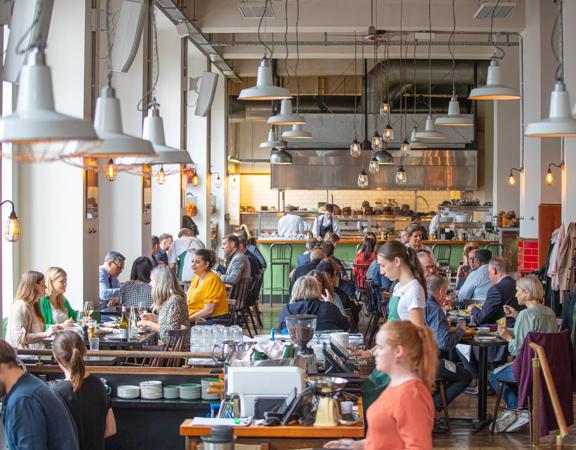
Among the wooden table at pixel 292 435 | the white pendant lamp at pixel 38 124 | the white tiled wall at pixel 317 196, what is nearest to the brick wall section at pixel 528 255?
the white tiled wall at pixel 317 196

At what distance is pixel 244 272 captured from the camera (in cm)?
1129

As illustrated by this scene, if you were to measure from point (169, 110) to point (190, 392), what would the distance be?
29.5 ft

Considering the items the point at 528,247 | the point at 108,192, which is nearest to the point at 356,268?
the point at 528,247

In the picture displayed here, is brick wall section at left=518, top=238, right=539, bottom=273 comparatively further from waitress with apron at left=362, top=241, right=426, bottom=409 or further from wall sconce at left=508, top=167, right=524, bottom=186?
waitress with apron at left=362, top=241, right=426, bottom=409

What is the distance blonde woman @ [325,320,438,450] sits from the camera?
3363 millimetres

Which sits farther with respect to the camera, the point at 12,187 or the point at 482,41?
the point at 482,41

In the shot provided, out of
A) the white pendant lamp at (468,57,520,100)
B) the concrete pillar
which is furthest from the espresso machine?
the concrete pillar

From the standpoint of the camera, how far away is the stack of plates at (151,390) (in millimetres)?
5586

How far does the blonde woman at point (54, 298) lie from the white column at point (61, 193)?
1169 mm

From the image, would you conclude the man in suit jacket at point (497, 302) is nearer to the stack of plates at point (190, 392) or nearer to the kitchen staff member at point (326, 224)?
the stack of plates at point (190, 392)

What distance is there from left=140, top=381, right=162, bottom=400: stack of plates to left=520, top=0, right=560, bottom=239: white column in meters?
9.12

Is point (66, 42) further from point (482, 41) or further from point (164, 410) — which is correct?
point (482, 41)

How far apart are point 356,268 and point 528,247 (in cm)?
262

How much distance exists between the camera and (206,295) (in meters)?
8.83
